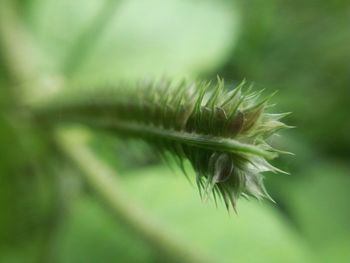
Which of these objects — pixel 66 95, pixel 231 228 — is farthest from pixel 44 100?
pixel 231 228

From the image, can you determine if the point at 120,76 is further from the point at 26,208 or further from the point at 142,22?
the point at 26,208

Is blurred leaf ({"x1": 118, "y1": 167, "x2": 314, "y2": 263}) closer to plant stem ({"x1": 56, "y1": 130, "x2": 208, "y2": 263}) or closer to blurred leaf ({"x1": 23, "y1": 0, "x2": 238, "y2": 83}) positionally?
plant stem ({"x1": 56, "y1": 130, "x2": 208, "y2": 263})

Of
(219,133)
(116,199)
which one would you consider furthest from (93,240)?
(219,133)

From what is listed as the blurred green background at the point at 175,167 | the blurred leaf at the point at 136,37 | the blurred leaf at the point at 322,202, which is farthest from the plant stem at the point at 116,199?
the blurred leaf at the point at 322,202

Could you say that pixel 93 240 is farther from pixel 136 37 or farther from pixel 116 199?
pixel 136 37

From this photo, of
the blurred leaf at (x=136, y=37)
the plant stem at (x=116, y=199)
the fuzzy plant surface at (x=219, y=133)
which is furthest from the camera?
the blurred leaf at (x=136, y=37)

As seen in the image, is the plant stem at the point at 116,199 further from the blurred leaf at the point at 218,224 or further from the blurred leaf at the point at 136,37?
the blurred leaf at the point at 136,37
